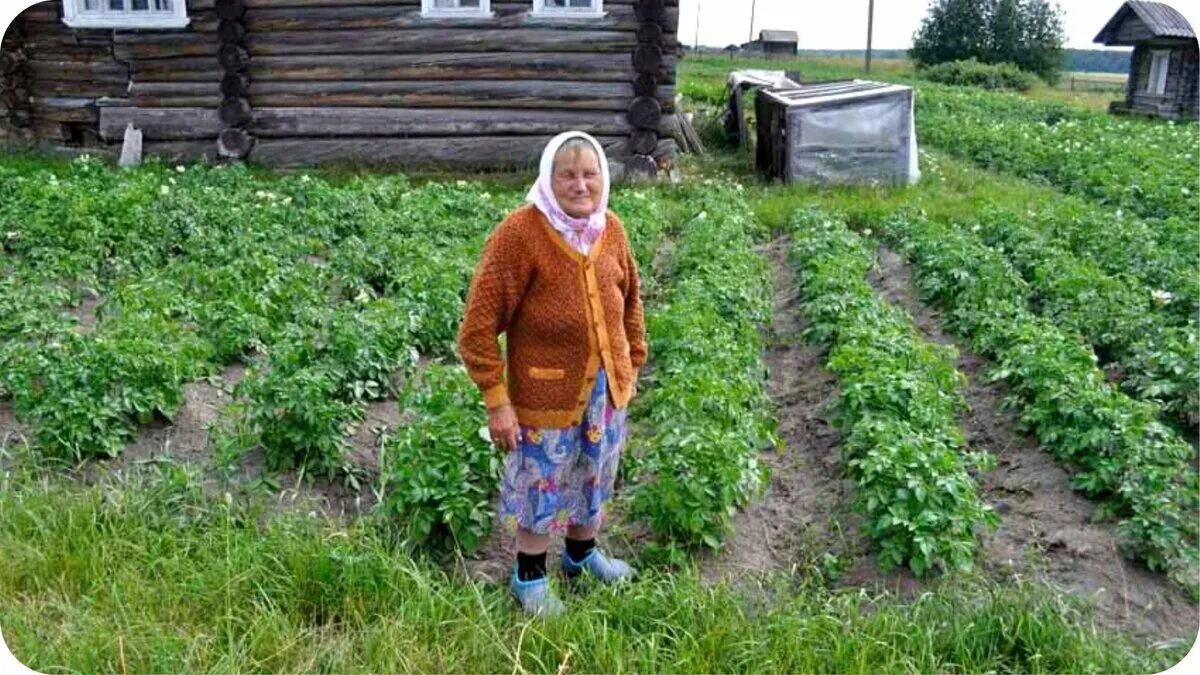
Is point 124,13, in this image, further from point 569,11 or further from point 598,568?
point 598,568

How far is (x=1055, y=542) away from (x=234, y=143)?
38.5 feet

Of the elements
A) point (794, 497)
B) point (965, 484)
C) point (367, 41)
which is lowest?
point (794, 497)

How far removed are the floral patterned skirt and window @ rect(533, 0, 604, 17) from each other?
9857 mm

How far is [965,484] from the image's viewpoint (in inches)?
158

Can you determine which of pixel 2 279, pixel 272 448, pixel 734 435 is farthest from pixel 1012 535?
pixel 2 279

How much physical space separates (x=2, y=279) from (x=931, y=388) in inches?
248

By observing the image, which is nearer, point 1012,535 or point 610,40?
→ point 1012,535

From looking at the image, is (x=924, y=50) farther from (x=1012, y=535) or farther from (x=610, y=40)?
(x=1012, y=535)

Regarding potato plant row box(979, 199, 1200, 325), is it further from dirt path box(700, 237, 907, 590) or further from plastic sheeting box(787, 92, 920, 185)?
dirt path box(700, 237, 907, 590)

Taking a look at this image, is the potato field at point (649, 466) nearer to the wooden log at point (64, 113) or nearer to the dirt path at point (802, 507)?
the dirt path at point (802, 507)

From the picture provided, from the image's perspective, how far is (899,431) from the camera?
4438 millimetres

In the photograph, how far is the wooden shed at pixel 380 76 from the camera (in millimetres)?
12727

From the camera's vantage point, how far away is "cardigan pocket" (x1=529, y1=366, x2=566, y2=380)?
3486mm

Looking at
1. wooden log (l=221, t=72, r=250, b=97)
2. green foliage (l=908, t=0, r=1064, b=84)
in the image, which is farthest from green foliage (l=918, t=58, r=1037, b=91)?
wooden log (l=221, t=72, r=250, b=97)
